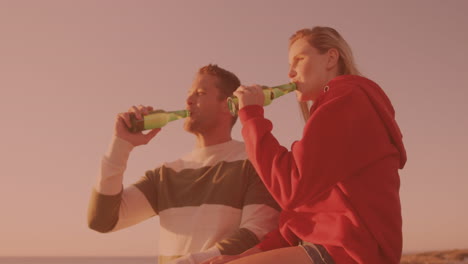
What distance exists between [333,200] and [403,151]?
1.13 feet

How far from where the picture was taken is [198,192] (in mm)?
2232

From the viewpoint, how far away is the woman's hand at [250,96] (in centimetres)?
174

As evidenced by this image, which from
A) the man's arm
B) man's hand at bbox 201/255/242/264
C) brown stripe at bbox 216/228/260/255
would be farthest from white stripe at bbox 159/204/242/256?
man's hand at bbox 201/255/242/264

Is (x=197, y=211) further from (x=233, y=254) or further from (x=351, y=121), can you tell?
(x=351, y=121)

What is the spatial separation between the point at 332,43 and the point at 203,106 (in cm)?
81

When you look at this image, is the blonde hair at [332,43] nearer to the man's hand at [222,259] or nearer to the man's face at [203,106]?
the man's face at [203,106]

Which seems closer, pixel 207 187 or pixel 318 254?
pixel 318 254

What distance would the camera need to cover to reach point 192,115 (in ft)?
7.97

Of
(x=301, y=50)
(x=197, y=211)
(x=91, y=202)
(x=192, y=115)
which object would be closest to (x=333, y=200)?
(x=301, y=50)

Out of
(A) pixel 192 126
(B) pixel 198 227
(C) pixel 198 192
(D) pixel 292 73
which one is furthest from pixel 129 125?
(D) pixel 292 73

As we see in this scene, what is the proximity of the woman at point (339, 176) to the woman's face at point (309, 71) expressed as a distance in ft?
0.66

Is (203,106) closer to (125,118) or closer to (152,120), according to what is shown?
(152,120)

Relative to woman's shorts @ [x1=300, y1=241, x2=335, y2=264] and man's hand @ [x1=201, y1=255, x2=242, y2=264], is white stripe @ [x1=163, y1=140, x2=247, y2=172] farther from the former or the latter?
A: woman's shorts @ [x1=300, y1=241, x2=335, y2=264]

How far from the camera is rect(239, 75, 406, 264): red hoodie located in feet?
4.65
